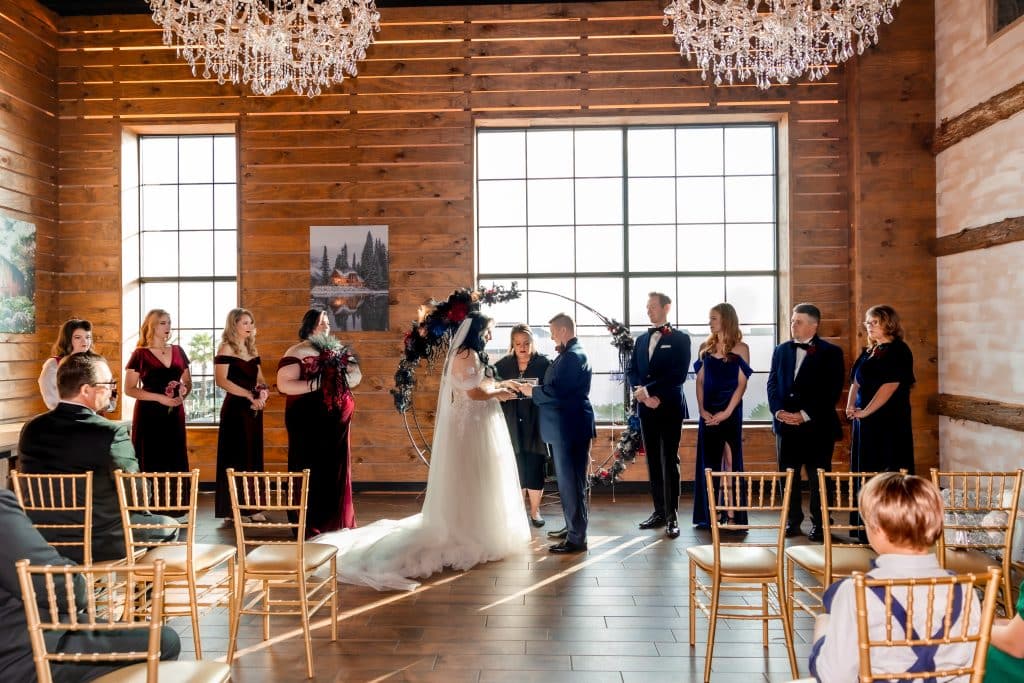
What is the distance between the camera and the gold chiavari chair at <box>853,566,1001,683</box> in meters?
1.78

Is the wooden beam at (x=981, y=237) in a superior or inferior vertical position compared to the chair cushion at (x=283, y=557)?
superior

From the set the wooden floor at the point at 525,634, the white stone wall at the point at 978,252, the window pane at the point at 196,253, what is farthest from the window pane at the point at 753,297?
the window pane at the point at 196,253

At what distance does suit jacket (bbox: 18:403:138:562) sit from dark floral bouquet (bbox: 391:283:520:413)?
2757mm

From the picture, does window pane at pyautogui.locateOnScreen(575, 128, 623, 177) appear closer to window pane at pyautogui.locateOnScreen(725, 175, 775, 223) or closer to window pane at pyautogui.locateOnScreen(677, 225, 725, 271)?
window pane at pyautogui.locateOnScreen(677, 225, 725, 271)

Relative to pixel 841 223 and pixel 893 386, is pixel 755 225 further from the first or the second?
pixel 893 386

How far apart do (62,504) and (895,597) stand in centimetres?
324

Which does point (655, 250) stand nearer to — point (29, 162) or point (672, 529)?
point (672, 529)

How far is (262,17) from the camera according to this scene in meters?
6.58

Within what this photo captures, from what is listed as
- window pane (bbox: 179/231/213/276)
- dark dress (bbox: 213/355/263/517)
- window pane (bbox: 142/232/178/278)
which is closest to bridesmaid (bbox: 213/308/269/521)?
dark dress (bbox: 213/355/263/517)

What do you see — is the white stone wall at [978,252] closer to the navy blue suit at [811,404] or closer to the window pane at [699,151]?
the navy blue suit at [811,404]

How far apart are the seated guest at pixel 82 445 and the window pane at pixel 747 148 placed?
20.2ft

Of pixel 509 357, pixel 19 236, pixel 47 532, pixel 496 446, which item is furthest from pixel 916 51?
pixel 19 236

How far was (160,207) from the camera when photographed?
7.95 m

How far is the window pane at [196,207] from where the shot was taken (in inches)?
311
